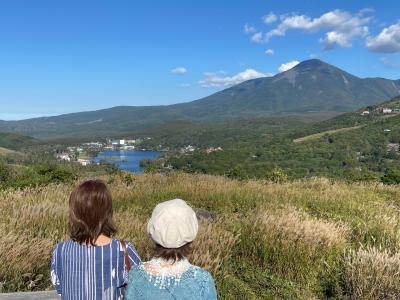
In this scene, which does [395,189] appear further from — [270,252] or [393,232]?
[270,252]

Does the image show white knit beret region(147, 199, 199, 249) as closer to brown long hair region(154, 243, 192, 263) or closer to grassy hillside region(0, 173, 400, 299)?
brown long hair region(154, 243, 192, 263)

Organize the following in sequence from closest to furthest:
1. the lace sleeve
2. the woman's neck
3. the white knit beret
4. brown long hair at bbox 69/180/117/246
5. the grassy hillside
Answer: the white knit beret → the lace sleeve → brown long hair at bbox 69/180/117/246 → the woman's neck → the grassy hillside

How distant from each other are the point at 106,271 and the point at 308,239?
3891mm

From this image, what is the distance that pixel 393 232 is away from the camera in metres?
6.67

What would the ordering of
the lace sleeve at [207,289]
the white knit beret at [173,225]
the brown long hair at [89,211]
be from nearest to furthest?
the white knit beret at [173,225], the lace sleeve at [207,289], the brown long hair at [89,211]

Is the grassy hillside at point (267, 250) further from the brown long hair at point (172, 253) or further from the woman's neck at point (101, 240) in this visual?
the brown long hair at point (172, 253)

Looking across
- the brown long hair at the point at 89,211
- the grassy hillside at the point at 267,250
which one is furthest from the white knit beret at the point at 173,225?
the grassy hillside at the point at 267,250

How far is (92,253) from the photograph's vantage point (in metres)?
2.93

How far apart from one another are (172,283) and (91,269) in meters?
0.70

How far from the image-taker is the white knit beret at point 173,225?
7.99 feet

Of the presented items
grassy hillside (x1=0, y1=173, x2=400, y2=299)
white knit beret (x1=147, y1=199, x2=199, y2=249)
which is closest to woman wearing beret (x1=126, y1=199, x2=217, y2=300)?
white knit beret (x1=147, y1=199, x2=199, y2=249)

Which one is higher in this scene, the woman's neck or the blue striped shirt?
the woman's neck

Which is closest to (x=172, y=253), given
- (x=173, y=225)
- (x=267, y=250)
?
(x=173, y=225)

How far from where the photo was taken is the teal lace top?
8.27 ft
